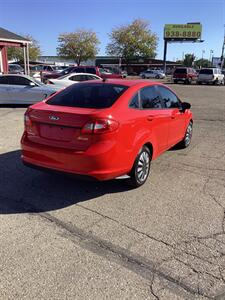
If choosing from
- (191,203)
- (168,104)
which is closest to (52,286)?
(191,203)

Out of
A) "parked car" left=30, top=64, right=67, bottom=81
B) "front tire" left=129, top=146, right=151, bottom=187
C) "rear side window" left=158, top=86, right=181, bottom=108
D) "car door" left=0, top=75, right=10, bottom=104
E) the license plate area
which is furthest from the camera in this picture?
"parked car" left=30, top=64, right=67, bottom=81

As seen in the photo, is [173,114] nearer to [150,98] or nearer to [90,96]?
[150,98]

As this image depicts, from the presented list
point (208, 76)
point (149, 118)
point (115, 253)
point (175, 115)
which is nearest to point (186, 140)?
point (175, 115)

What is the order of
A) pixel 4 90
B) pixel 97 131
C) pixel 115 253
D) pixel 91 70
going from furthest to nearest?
1. pixel 91 70
2. pixel 4 90
3. pixel 97 131
4. pixel 115 253

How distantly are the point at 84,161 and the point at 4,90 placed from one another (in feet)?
35.4

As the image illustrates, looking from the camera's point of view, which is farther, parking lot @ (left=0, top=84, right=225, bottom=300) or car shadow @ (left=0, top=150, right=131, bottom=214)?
car shadow @ (left=0, top=150, right=131, bottom=214)

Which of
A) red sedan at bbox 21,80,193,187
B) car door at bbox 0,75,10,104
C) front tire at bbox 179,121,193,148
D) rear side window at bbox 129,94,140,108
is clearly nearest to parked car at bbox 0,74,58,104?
car door at bbox 0,75,10,104

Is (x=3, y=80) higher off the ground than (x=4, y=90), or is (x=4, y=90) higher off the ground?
(x=3, y=80)

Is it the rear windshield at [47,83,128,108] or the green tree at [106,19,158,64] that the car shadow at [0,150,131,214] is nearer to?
the rear windshield at [47,83,128,108]

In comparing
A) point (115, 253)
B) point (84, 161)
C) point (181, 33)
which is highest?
point (181, 33)

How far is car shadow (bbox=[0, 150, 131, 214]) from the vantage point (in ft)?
14.3


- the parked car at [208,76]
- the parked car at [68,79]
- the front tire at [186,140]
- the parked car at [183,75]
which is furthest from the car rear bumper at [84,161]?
the parked car at [208,76]

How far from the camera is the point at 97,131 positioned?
416 centimetres

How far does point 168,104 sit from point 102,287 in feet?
13.2
